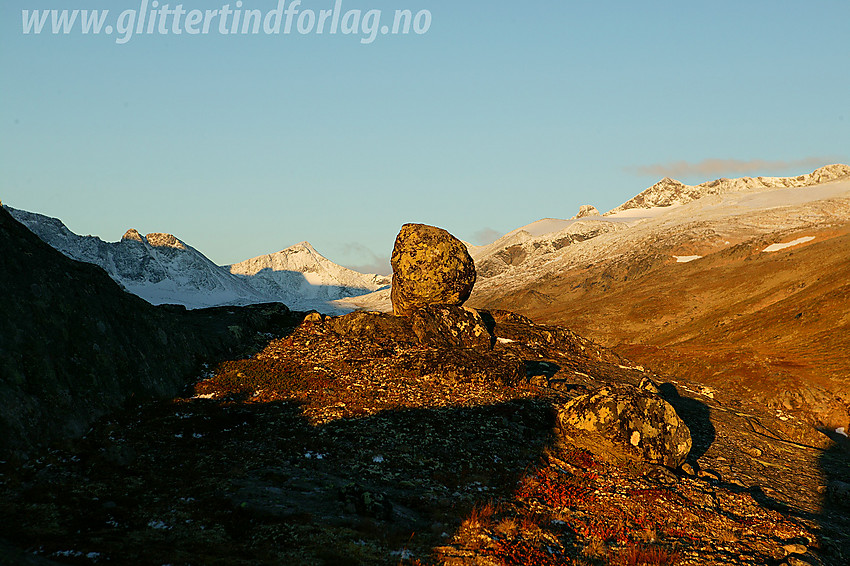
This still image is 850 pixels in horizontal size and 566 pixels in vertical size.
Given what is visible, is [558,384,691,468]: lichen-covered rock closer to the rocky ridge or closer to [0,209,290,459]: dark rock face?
the rocky ridge

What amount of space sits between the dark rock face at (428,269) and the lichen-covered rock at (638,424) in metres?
17.0

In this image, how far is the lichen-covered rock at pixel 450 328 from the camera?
1497 inches

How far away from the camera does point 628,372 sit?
143ft

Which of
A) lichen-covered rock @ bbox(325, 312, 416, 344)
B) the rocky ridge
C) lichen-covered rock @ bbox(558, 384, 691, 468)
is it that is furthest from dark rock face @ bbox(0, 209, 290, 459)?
lichen-covered rock @ bbox(558, 384, 691, 468)

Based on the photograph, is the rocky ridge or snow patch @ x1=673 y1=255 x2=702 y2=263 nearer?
the rocky ridge

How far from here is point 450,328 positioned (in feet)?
128

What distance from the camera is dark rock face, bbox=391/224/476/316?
4200 centimetres

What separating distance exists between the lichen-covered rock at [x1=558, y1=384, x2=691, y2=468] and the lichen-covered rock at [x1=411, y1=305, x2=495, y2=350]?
40.6 ft

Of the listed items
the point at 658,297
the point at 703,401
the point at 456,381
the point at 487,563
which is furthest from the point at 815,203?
the point at 487,563

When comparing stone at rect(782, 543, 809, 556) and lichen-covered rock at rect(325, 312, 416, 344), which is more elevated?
lichen-covered rock at rect(325, 312, 416, 344)

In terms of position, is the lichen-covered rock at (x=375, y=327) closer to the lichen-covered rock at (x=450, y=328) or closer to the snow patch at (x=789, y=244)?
the lichen-covered rock at (x=450, y=328)

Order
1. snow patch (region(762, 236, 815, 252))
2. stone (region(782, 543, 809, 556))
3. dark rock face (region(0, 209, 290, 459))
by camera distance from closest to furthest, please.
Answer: stone (region(782, 543, 809, 556))
dark rock face (region(0, 209, 290, 459))
snow patch (region(762, 236, 815, 252))

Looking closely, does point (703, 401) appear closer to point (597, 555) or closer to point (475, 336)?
point (475, 336)

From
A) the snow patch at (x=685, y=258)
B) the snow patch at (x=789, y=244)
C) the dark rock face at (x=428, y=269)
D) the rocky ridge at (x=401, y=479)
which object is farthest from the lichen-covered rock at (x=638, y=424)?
Answer: the snow patch at (x=685, y=258)
